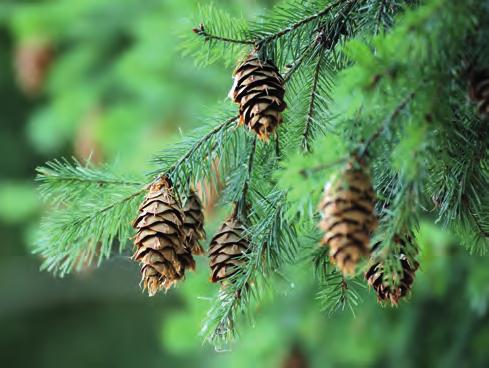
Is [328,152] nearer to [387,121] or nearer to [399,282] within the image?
[387,121]

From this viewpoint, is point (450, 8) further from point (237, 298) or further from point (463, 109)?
point (237, 298)

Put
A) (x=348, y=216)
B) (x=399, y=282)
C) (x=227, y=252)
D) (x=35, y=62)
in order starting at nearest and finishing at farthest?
(x=348, y=216), (x=399, y=282), (x=227, y=252), (x=35, y=62)

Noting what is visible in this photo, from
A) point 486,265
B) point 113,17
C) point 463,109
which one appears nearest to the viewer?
point 463,109

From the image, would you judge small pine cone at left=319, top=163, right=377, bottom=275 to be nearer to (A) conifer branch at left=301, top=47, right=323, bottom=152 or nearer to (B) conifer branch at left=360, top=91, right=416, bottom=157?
(B) conifer branch at left=360, top=91, right=416, bottom=157

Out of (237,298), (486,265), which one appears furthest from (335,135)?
(486,265)

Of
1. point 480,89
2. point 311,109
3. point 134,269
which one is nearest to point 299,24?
point 311,109

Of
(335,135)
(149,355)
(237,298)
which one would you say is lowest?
(237,298)
